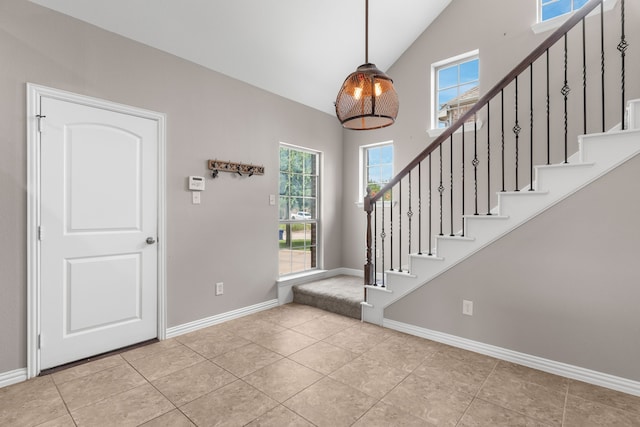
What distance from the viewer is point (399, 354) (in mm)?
2668

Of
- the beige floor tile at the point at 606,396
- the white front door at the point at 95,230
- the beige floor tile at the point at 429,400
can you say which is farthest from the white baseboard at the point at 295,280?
the beige floor tile at the point at 606,396

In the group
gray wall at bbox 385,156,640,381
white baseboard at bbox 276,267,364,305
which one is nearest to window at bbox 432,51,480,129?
gray wall at bbox 385,156,640,381

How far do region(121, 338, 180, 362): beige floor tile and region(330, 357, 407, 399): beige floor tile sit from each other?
5.04 feet

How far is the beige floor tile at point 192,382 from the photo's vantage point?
209 centimetres

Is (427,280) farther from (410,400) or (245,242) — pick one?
(245,242)

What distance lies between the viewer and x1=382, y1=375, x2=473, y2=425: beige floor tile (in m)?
1.87

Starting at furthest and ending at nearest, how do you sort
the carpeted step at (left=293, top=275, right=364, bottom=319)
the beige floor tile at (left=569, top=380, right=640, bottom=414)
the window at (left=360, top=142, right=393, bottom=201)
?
the window at (left=360, top=142, right=393, bottom=201)
the carpeted step at (left=293, top=275, right=364, bottom=319)
the beige floor tile at (left=569, top=380, right=640, bottom=414)

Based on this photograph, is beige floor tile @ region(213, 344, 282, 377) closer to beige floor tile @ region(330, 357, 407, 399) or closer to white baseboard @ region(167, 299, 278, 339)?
beige floor tile @ region(330, 357, 407, 399)

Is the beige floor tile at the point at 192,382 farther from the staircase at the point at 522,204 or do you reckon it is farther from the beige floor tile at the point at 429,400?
the staircase at the point at 522,204

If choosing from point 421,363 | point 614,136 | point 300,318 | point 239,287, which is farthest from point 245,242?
point 614,136

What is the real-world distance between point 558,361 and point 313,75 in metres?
3.82

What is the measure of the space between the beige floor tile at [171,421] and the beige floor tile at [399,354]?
4.65 feet

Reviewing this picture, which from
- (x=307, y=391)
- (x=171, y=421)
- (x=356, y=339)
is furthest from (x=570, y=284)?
(x=171, y=421)

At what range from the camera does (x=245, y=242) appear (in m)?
3.68
